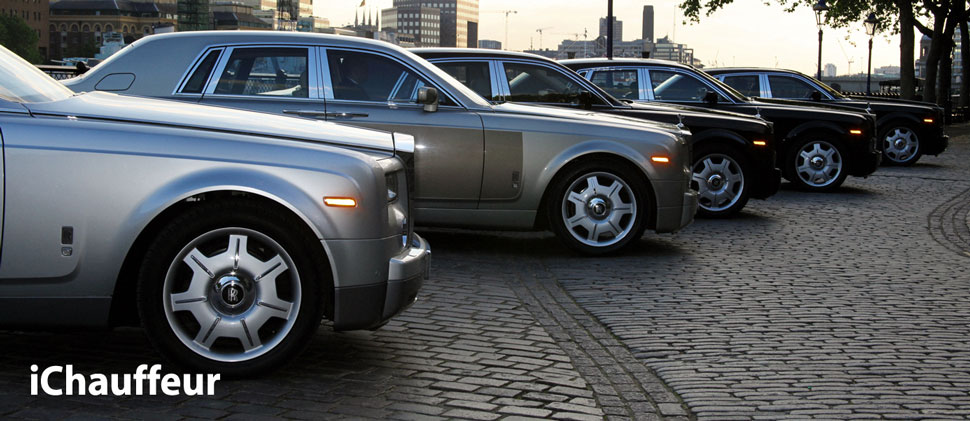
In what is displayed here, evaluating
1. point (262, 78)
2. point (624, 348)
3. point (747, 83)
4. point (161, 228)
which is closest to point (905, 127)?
point (747, 83)

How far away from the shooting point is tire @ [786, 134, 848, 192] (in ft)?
51.1

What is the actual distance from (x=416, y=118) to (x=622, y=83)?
5959 mm

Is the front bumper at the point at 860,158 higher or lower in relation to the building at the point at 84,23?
lower

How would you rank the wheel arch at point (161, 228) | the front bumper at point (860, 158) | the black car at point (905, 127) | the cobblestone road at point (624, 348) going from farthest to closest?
the black car at point (905, 127) → the front bumper at point (860, 158) → the wheel arch at point (161, 228) → the cobblestone road at point (624, 348)

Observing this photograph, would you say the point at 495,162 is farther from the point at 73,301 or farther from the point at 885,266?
the point at 73,301

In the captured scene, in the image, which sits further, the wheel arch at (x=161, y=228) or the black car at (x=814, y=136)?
the black car at (x=814, y=136)

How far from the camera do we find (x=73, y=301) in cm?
471

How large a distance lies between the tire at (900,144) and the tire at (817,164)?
5593mm

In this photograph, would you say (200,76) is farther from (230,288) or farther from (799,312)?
(799,312)

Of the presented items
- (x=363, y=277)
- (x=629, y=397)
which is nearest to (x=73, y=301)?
(x=363, y=277)

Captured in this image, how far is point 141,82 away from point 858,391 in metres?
5.82

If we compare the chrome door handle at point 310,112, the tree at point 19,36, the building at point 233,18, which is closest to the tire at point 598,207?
the chrome door handle at point 310,112

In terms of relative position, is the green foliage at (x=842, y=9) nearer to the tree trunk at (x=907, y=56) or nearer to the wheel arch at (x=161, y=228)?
the tree trunk at (x=907, y=56)

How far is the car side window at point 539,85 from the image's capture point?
427 inches
